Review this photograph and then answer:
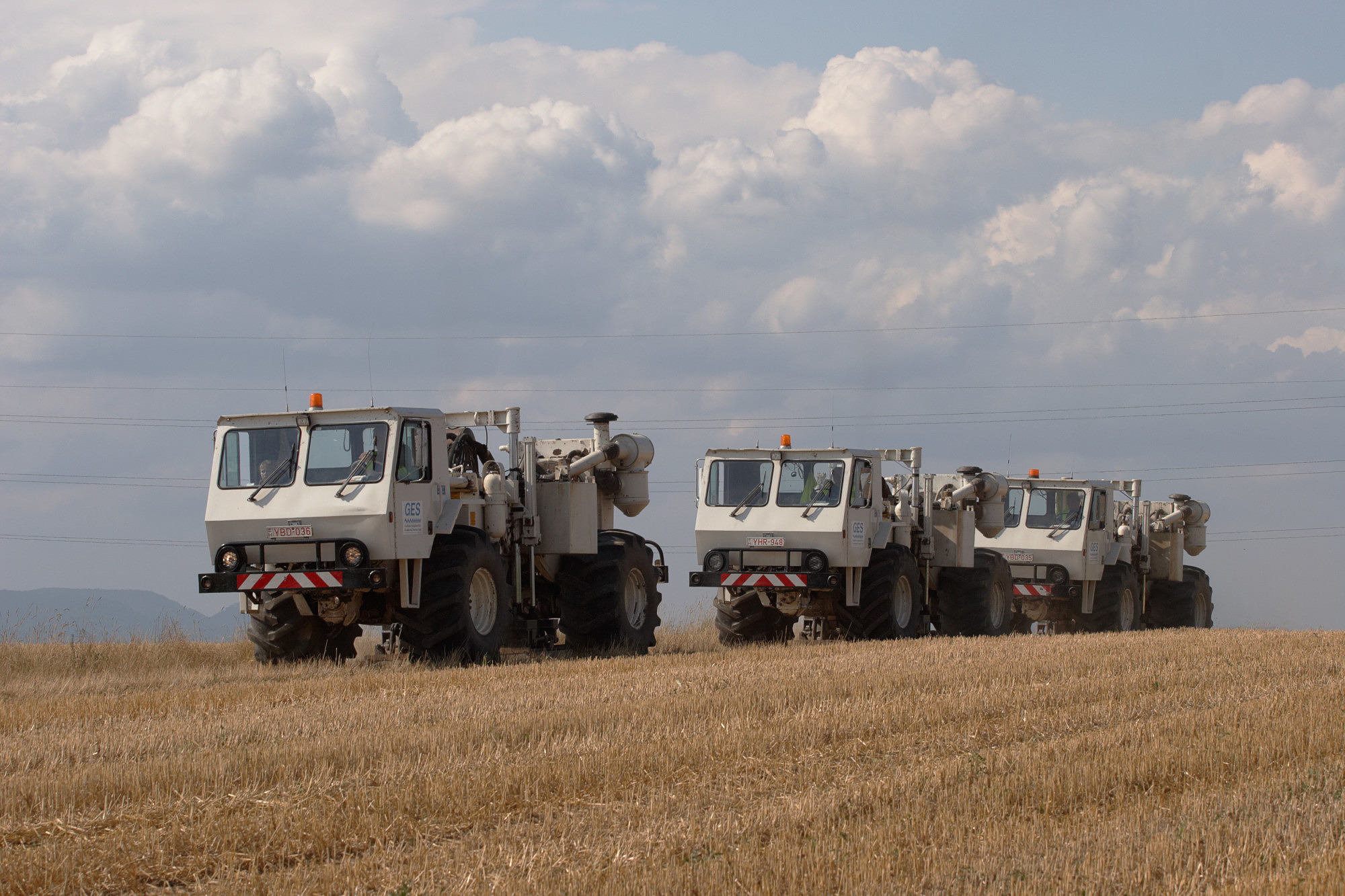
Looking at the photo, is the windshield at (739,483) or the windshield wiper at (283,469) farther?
the windshield at (739,483)

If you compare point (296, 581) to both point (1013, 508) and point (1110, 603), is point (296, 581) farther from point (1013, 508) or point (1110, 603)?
point (1110, 603)

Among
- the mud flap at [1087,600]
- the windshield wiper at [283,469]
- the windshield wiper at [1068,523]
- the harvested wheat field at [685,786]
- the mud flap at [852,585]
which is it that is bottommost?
the harvested wheat field at [685,786]

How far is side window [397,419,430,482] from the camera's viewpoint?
13719mm

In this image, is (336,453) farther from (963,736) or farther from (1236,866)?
(1236,866)

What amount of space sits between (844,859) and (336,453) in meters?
9.42

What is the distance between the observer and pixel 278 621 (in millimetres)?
14172

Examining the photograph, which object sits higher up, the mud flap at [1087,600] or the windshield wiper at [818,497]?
the windshield wiper at [818,497]

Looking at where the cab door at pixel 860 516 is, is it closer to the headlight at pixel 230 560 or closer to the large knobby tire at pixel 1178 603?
the headlight at pixel 230 560

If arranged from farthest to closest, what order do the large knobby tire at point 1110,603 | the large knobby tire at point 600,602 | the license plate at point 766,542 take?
the large knobby tire at point 1110,603 → the license plate at point 766,542 → the large knobby tire at point 600,602

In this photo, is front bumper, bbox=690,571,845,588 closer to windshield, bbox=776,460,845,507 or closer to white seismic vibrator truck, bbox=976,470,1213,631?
windshield, bbox=776,460,845,507

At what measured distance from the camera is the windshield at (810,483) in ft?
59.4

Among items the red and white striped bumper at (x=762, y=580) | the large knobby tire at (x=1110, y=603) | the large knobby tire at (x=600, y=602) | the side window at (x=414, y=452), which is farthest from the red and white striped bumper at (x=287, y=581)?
the large knobby tire at (x=1110, y=603)

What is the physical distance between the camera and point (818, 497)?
18.1 metres

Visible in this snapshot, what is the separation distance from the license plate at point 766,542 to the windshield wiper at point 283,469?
20.3 ft
